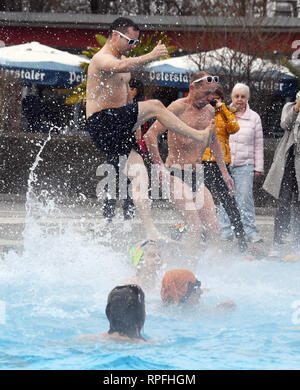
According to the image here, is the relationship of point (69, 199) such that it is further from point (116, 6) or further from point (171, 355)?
point (116, 6)

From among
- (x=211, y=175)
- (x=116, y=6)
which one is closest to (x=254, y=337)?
(x=211, y=175)

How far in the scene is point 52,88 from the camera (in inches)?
973

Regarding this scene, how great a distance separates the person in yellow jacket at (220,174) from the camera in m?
8.86

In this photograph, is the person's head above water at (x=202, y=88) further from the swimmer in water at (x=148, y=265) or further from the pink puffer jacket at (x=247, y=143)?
the pink puffer jacket at (x=247, y=143)

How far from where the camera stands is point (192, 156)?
7254 mm

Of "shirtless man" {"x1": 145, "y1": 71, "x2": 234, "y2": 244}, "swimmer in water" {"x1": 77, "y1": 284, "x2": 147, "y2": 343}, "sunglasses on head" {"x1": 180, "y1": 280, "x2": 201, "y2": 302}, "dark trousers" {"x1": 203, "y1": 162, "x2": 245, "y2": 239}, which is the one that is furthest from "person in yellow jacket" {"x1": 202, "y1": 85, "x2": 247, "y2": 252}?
"swimmer in water" {"x1": 77, "y1": 284, "x2": 147, "y2": 343}

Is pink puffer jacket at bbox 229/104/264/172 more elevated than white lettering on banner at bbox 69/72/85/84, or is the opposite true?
white lettering on banner at bbox 69/72/85/84

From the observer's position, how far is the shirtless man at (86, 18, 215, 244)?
22.1 ft

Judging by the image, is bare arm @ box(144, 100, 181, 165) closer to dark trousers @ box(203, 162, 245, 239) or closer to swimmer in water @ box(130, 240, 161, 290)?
swimmer in water @ box(130, 240, 161, 290)

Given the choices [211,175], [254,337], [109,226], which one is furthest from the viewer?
[109,226]

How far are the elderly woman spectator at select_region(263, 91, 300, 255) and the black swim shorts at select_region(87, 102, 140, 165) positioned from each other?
259 cm

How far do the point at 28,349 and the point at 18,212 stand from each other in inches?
290

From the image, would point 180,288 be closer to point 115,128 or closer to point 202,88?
point 115,128

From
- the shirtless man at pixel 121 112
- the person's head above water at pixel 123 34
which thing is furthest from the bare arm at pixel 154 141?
the person's head above water at pixel 123 34
